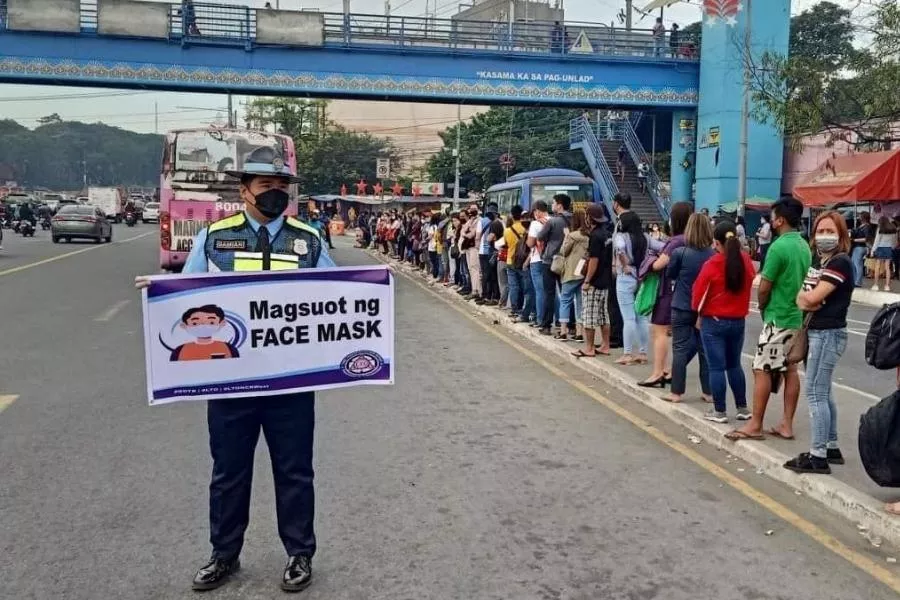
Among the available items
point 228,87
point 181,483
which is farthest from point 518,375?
point 228,87

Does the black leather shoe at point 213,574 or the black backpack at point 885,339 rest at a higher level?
the black backpack at point 885,339

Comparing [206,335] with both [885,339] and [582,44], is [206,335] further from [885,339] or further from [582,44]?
[582,44]

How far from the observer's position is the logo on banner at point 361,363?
4.20 meters

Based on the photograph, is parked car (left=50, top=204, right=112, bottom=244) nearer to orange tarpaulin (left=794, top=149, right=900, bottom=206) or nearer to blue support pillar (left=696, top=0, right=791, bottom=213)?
blue support pillar (left=696, top=0, right=791, bottom=213)

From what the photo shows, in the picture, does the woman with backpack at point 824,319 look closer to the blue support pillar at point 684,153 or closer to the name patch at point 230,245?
the name patch at point 230,245

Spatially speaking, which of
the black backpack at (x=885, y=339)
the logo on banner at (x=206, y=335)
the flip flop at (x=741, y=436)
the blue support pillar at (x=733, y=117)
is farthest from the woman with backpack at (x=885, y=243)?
the logo on banner at (x=206, y=335)

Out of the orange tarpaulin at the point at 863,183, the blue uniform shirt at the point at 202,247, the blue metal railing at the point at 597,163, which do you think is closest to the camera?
the blue uniform shirt at the point at 202,247

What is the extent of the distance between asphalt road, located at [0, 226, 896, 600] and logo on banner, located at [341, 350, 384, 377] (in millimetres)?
929

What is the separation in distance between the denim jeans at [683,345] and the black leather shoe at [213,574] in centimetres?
453

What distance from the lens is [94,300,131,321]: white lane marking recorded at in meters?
13.0

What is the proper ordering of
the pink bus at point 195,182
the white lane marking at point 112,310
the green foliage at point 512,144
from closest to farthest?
Result: 1. the white lane marking at point 112,310
2. the pink bus at point 195,182
3. the green foliage at point 512,144

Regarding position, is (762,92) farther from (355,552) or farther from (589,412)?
(355,552)

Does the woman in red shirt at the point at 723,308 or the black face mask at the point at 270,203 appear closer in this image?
the black face mask at the point at 270,203

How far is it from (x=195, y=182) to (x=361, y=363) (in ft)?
47.0
